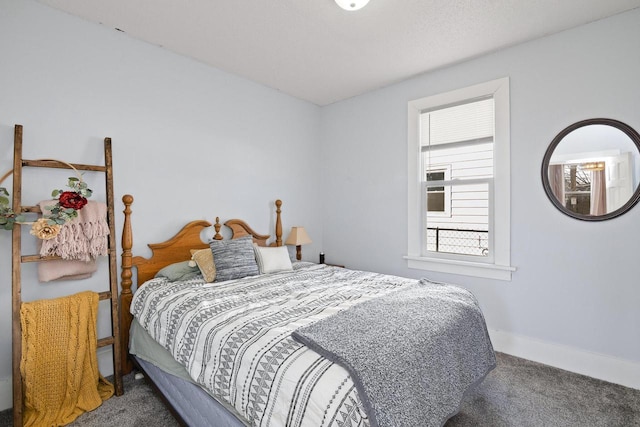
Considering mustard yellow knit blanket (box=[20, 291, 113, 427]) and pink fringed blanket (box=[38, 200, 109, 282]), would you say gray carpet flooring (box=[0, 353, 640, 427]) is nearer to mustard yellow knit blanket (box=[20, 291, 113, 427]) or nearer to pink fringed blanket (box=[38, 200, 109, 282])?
mustard yellow knit blanket (box=[20, 291, 113, 427])

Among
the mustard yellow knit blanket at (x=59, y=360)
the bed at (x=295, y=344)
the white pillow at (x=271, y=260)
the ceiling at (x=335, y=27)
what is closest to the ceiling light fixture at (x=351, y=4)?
the ceiling at (x=335, y=27)

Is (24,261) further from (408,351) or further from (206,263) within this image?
(408,351)

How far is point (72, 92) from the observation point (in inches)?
91.5

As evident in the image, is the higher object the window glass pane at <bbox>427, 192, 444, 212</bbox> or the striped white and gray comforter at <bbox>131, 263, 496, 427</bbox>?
the window glass pane at <bbox>427, 192, 444, 212</bbox>

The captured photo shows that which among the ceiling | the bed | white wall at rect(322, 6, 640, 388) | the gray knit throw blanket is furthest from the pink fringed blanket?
white wall at rect(322, 6, 640, 388)

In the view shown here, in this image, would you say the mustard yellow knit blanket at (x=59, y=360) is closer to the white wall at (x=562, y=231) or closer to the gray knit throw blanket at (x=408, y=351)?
the gray knit throw blanket at (x=408, y=351)

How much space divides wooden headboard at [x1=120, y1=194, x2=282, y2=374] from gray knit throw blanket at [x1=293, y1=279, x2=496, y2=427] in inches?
71.4

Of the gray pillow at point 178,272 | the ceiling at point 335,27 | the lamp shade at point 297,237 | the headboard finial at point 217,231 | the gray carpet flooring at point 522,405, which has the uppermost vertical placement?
the ceiling at point 335,27

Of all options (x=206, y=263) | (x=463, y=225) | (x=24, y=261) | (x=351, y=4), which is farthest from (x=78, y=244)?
(x=463, y=225)

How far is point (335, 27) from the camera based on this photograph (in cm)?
243

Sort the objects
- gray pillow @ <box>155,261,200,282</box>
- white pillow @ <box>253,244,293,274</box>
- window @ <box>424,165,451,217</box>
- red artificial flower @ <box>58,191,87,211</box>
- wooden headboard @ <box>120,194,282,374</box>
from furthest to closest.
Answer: window @ <box>424,165,451,217</box> → white pillow @ <box>253,244,293,274</box> → gray pillow @ <box>155,261,200,282</box> → wooden headboard @ <box>120,194,282,374</box> → red artificial flower @ <box>58,191,87,211</box>

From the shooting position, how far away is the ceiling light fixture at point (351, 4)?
2.02 metres

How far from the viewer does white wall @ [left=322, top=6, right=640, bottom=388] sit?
2.30 m

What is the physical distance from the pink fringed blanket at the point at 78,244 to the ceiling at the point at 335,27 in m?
1.49
